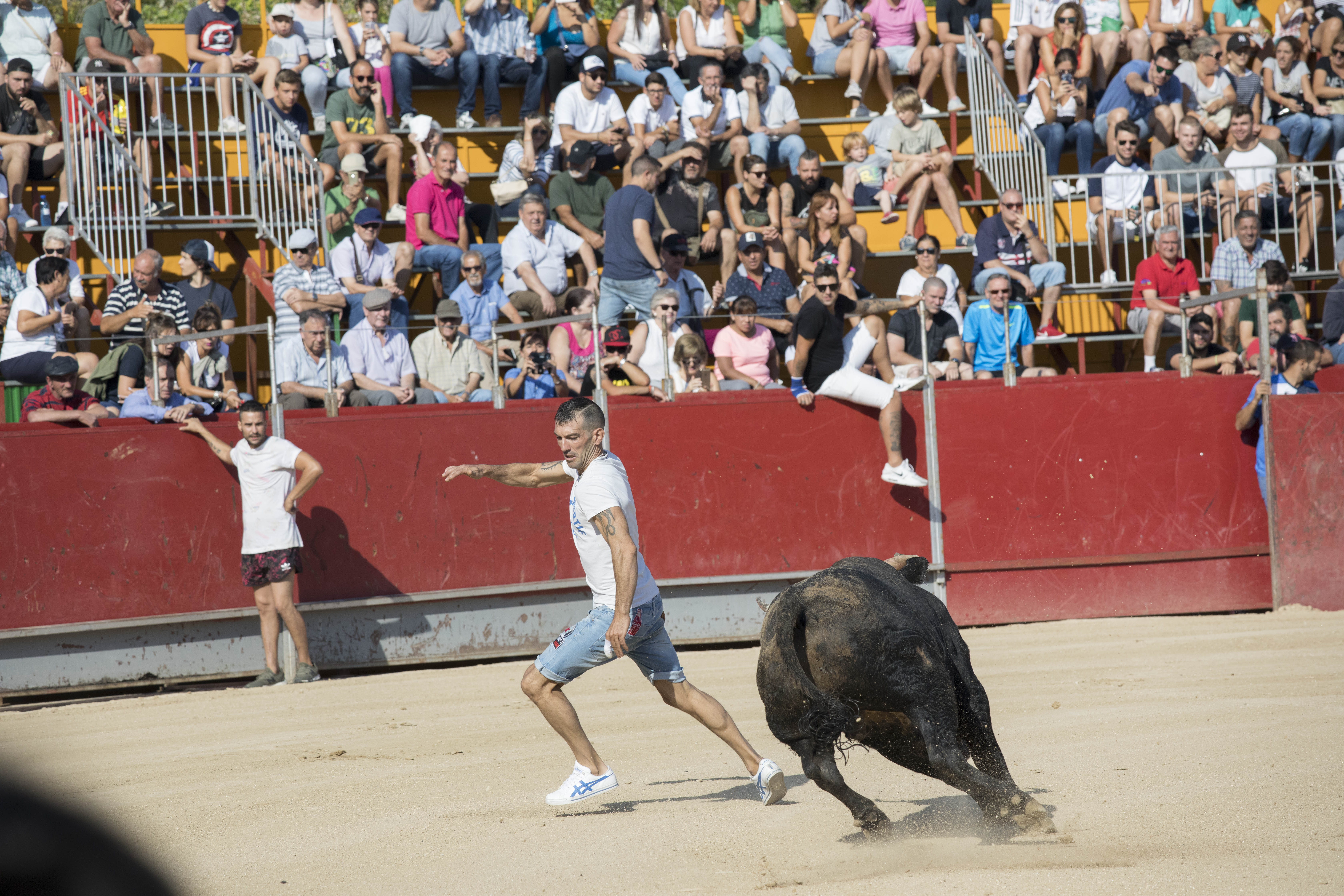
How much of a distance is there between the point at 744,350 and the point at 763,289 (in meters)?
1.02

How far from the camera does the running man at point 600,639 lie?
575 centimetres

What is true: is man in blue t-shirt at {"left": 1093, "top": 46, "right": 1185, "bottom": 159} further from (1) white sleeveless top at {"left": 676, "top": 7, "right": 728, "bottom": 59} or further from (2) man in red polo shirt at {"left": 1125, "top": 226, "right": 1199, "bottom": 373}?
(1) white sleeveless top at {"left": 676, "top": 7, "right": 728, "bottom": 59}

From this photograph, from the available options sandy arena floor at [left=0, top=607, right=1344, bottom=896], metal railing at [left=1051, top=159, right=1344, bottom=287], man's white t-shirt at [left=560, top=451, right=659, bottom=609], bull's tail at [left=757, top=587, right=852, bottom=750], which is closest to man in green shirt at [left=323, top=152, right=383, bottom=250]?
sandy arena floor at [left=0, top=607, right=1344, bottom=896]

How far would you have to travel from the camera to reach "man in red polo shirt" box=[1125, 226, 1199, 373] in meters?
12.6

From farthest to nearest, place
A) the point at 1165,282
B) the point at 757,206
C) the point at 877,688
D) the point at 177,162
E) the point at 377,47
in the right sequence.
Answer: the point at 377,47 → the point at 757,206 → the point at 1165,282 → the point at 177,162 → the point at 877,688

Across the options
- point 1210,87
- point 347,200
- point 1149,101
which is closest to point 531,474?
point 347,200

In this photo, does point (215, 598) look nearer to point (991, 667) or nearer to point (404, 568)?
point (404, 568)

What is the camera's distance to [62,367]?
31.4 feet

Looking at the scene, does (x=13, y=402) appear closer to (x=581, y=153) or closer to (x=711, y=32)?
(x=581, y=153)

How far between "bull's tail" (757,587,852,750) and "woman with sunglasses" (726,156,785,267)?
331 inches

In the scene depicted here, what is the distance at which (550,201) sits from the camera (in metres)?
13.0

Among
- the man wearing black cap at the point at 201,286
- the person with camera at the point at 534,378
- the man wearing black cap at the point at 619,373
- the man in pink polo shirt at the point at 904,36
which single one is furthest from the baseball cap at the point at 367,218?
the man in pink polo shirt at the point at 904,36

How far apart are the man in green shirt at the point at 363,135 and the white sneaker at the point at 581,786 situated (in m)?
8.07

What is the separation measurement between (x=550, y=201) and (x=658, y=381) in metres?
2.91
